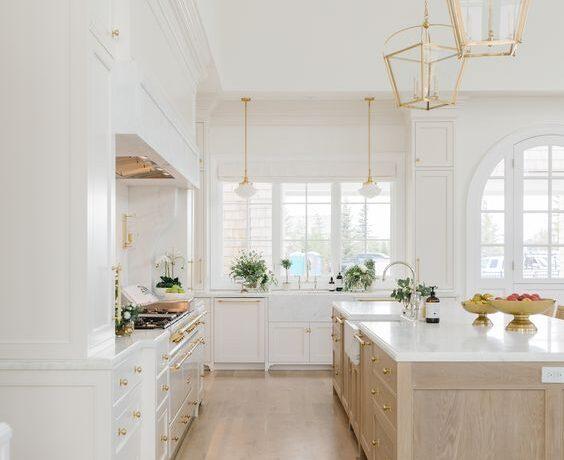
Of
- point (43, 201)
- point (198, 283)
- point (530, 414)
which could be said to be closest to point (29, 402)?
point (43, 201)

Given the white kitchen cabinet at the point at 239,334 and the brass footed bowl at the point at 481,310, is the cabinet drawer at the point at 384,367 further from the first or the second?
the white kitchen cabinet at the point at 239,334

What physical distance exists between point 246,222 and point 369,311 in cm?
293

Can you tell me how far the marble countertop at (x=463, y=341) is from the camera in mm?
2775

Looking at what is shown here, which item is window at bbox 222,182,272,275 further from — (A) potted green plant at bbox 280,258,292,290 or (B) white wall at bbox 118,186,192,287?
(B) white wall at bbox 118,186,192,287

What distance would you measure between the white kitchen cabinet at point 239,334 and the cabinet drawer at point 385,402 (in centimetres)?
336

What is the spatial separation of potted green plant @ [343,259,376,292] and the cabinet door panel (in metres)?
0.69

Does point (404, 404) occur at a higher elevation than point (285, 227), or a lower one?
lower

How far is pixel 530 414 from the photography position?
2768 mm

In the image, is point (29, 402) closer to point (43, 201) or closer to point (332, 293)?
point (43, 201)

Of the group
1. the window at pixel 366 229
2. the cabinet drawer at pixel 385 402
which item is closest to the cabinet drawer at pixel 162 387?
the cabinet drawer at pixel 385 402

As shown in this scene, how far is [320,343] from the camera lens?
6762 millimetres

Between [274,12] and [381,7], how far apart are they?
44.3 inches

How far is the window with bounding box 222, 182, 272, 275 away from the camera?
732cm

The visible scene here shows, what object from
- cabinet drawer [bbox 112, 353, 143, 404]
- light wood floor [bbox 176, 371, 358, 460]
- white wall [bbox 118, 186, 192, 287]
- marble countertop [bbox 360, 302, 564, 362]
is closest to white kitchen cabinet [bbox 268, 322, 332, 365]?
light wood floor [bbox 176, 371, 358, 460]
